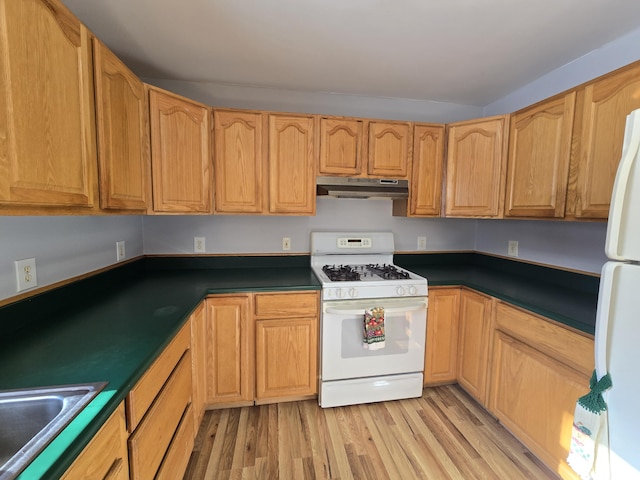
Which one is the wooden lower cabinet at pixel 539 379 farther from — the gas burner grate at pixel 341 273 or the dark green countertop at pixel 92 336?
the dark green countertop at pixel 92 336

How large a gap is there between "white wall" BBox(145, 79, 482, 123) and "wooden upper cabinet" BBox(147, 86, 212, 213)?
449 millimetres

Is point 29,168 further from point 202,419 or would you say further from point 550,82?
point 550,82

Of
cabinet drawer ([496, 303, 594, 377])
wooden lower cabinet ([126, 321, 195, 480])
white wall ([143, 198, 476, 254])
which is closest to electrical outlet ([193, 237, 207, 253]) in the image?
white wall ([143, 198, 476, 254])

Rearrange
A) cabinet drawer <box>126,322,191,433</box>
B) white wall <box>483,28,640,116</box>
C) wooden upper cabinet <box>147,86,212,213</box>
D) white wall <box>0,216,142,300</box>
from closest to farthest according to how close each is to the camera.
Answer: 1. cabinet drawer <box>126,322,191,433</box>
2. white wall <box>0,216,142,300</box>
3. white wall <box>483,28,640,116</box>
4. wooden upper cabinet <box>147,86,212,213</box>

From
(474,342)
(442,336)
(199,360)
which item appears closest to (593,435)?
(474,342)

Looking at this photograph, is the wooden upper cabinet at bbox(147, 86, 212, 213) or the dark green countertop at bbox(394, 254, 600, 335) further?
the wooden upper cabinet at bbox(147, 86, 212, 213)

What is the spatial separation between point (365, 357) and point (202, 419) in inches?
45.8

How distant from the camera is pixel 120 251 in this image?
1973mm

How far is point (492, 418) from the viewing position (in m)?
1.98

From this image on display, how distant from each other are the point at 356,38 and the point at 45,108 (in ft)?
4.87

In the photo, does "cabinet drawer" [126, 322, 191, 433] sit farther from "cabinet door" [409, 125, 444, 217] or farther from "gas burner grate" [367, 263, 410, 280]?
"cabinet door" [409, 125, 444, 217]

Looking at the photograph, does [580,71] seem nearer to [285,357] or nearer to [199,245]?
[285,357]

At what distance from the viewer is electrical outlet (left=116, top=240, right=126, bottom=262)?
76.4 inches

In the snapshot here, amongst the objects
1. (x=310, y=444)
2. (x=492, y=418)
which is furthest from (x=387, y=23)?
(x=492, y=418)
